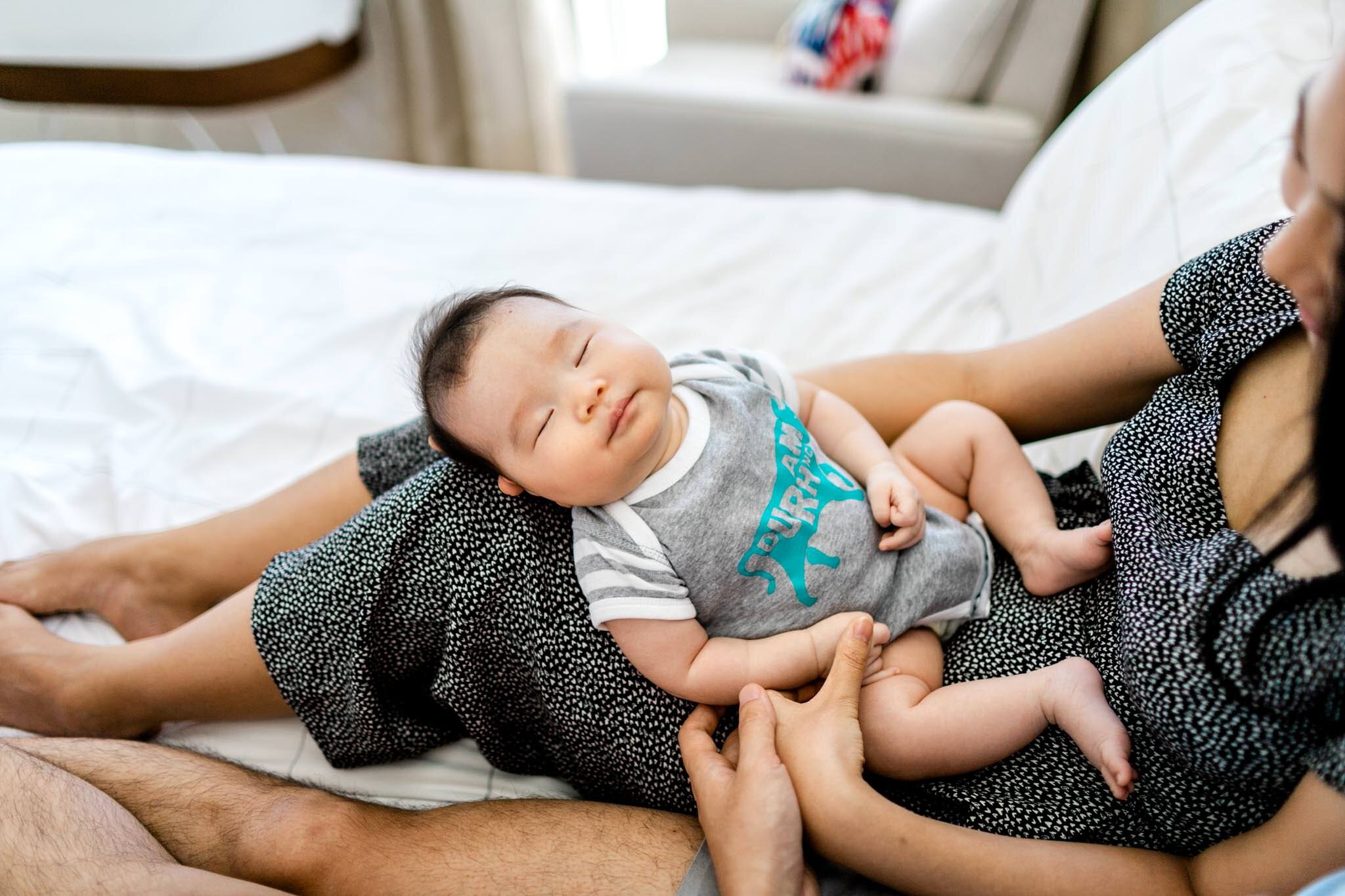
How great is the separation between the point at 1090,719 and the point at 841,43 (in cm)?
201

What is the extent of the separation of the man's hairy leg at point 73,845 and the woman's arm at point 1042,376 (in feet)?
2.76

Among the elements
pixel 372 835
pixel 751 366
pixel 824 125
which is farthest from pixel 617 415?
pixel 824 125

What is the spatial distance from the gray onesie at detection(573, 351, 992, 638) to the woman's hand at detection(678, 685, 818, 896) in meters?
0.11

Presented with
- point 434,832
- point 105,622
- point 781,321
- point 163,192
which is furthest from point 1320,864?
point 163,192

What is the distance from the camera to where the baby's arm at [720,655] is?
86cm

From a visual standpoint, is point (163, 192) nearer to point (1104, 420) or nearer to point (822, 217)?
point (822, 217)

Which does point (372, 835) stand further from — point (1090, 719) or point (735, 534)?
point (1090, 719)

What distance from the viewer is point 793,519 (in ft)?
3.01

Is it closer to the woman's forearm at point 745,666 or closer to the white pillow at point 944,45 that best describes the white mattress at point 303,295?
the woman's forearm at point 745,666

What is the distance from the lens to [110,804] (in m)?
0.86

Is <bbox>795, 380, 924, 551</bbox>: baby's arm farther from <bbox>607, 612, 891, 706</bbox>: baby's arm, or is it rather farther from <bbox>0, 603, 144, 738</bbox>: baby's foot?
<bbox>0, 603, 144, 738</bbox>: baby's foot

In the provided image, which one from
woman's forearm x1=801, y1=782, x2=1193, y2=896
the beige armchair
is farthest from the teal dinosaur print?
the beige armchair

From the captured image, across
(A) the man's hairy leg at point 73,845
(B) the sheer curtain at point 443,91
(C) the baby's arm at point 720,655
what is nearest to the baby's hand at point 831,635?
(C) the baby's arm at point 720,655

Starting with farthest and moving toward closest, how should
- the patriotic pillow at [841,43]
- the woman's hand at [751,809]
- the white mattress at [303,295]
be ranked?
the patriotic pillow at [841,43]
the white mattress at [303,295]
the woman's hand at [751,809]
